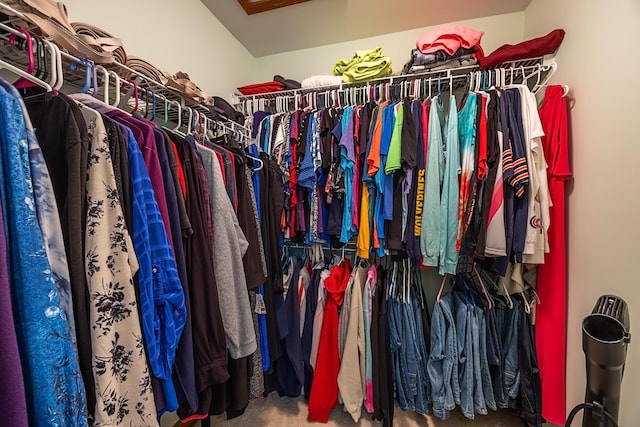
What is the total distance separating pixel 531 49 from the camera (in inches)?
47.8

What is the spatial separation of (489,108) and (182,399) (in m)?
1.67

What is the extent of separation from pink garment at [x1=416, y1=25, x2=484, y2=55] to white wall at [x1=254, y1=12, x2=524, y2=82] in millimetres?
412

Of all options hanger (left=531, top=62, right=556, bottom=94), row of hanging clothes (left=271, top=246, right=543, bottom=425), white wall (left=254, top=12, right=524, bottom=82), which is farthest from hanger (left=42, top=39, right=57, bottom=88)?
hanger (left=531, top=62, right=556, bottom=94)

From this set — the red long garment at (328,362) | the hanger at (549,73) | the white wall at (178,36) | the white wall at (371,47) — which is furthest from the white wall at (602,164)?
the white wall at (178,36)

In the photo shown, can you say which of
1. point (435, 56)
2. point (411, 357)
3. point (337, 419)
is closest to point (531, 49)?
point (435, 56)

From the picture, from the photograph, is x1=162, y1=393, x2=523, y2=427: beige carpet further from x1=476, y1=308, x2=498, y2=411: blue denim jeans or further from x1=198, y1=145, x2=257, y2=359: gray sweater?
x1=198, y1=145, x2=257, y2=359: gray sweater

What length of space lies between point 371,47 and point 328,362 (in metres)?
2.19

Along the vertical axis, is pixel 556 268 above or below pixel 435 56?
below

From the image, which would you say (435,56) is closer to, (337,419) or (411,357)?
(411,357)

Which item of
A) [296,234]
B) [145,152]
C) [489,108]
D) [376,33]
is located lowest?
[296,234]

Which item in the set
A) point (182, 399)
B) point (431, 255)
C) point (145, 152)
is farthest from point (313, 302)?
point (145, 152)

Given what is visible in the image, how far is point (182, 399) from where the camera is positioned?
728 mm

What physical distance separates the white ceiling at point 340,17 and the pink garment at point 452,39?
0.95ft

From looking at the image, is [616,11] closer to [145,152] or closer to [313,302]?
[145,152]
